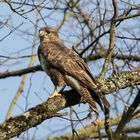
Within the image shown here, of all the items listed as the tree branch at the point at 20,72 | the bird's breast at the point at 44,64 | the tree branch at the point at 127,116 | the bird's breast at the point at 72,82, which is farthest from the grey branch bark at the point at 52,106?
the tree branch at the point at 20,72

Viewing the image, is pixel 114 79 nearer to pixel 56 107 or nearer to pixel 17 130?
pixel 56 107

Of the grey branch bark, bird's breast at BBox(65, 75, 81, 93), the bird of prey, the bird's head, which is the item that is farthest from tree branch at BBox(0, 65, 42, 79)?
the grey branch bark

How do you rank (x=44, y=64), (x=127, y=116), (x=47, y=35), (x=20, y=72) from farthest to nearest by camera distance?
(x=20, y=72), (x=47, y=35), (x=44, y=64), (x=127, y=116)

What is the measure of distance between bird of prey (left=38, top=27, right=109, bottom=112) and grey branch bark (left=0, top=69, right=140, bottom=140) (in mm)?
Result: 92

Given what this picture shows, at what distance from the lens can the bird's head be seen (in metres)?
6.28

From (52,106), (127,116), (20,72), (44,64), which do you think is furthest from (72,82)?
(20,72)

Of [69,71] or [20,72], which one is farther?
[20,72]

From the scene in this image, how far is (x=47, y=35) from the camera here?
6371 millimetres

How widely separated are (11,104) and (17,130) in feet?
12.9

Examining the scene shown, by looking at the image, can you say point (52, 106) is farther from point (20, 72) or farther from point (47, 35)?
point (20, 72)

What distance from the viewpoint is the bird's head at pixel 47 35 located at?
628 centimetres

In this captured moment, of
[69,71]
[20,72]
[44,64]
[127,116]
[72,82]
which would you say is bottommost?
[127,116]

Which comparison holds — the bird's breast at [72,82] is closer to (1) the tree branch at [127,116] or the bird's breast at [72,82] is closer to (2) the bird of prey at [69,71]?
(2) the bird of prey at [69,71]

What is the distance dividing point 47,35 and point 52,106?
7.22 feet
